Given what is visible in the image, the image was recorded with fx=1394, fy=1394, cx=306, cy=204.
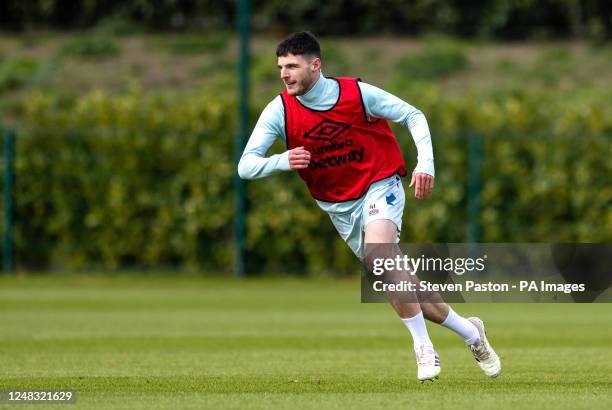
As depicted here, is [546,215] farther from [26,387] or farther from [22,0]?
[22,0]

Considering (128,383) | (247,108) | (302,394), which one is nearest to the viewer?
(302,394)

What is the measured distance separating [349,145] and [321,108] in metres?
0.32

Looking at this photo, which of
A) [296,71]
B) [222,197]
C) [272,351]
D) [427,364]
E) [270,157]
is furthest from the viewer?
[222,197]

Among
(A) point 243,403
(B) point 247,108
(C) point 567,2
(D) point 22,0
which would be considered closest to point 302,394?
(A) point 243,403

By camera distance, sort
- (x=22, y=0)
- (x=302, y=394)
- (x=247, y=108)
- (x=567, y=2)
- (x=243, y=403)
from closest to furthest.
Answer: (x=243, y=403) → (x=302, y=394) → (x=247, y=108) → (x=567, y=2) → (x=22, y=0)

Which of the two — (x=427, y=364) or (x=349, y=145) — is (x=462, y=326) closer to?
(x=427, y=364)

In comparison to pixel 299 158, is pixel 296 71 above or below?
above

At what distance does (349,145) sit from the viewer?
30.9 ft

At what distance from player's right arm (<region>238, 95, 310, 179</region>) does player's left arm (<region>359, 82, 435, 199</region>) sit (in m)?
0.60

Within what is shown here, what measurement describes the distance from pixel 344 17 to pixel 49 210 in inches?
575

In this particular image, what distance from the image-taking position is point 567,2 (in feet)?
116

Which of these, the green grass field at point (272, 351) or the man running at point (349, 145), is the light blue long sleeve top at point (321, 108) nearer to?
the man running at point (349, 145)

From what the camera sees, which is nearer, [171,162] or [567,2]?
[171,162]

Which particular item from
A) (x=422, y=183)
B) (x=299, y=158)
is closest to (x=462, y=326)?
(x=422, y=183)
